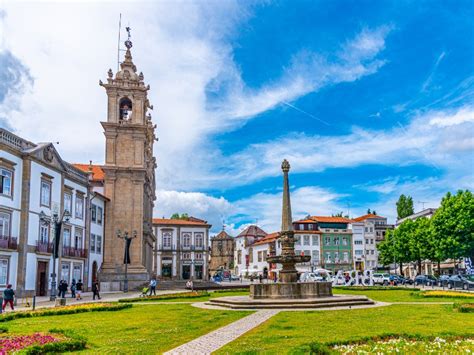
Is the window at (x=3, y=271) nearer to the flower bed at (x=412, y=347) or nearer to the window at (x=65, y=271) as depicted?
the window at (x=65, y=271)

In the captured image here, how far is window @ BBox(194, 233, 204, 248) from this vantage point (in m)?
80.6

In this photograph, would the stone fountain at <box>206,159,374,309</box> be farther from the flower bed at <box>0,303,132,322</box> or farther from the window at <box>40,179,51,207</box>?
the window at <box>40,179,51,207</box>

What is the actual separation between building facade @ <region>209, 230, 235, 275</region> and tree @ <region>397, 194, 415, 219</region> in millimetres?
47706

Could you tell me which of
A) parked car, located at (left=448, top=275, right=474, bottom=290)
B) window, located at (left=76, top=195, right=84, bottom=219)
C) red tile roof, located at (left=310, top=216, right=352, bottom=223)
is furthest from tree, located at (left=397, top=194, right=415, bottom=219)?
window, located at (left=76, top=195, right=84, bottom=219)

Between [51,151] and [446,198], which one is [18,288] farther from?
[446,198]

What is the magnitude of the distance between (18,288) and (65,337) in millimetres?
22249

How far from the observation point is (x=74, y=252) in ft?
129

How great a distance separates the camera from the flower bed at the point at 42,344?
9.43 meters

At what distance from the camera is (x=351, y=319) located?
1485 centimetres

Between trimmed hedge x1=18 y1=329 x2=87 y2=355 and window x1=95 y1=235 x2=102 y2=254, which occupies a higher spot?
window x1=95 y1=235 x2=102 y2=254

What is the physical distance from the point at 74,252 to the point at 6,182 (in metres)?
11.2

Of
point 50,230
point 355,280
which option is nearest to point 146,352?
point 50,230

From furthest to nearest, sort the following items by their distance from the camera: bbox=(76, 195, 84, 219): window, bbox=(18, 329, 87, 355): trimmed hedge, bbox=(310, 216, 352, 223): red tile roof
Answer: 1. bbox=(310, 216, 352, 223): red tile roof
2. bbox=(76, 195, 84, 219): window
3. bbox=(18, 329, 87, 355): trimmed hedge

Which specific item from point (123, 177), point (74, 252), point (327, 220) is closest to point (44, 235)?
point (74, 252)
